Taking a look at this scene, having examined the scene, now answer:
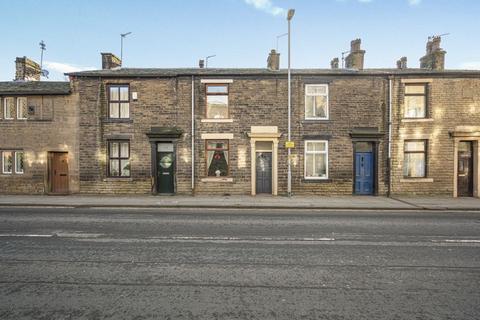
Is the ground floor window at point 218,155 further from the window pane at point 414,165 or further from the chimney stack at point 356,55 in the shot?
the window pane at point 414,165

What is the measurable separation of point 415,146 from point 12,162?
74.6 feet

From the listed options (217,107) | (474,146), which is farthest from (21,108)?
(474,146)

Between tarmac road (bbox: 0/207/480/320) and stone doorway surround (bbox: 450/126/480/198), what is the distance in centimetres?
790

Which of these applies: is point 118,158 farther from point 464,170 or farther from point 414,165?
point 464,170

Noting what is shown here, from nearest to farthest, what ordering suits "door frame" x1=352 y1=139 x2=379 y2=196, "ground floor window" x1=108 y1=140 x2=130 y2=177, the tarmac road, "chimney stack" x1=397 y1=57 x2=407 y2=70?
the tarmac road
"door frame" x1=352 y1=139 x2=379 y2=196
"ground floor window" x1=108 y1=140 x2=130 y2=177
"chimney stack" x1=397 y1=57 x2=407 y2=70

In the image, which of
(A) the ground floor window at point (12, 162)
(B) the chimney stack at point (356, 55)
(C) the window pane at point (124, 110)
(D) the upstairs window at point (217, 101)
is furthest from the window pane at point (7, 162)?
(B) the chimney stack at point (356, 55)

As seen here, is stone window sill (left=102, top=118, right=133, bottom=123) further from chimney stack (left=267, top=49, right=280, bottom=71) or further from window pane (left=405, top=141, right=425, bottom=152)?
window pane (left=405, top=141, right=425, bottom=152)

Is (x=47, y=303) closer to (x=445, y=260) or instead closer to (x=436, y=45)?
(x=445, y=260)

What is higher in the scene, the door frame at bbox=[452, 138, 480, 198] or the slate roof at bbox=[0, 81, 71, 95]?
the slate roof at bbox=[0, 81, 71, 95]

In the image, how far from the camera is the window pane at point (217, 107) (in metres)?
16.7

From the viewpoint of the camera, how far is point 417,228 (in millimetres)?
8852

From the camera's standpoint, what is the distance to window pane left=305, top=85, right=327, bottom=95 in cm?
1658

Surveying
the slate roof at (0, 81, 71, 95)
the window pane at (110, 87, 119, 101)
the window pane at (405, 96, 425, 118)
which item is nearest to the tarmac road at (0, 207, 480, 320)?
the window pane at (405, 96, 425, 118)

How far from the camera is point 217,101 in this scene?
16.7 meters
